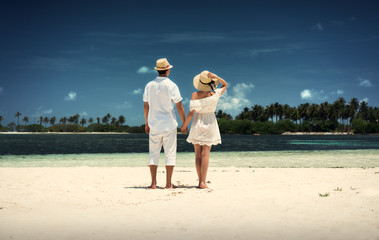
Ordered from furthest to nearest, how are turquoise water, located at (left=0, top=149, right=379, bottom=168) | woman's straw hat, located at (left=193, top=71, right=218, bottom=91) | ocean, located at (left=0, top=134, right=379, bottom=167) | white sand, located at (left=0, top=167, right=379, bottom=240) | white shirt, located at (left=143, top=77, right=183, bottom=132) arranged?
ocean, located at (left=0, top=134, right=379, bottom=167) → turquoise water, located at (left=0, top=149, right=379, bottom=168) → woman's straw hat, located at (left=193, top=71, right=218, bottom=91) → white shirt, located at (left=143, top=77, right=183, bottom=132) → white sand, located at (left=0, top=167, right=379, bottom=240)

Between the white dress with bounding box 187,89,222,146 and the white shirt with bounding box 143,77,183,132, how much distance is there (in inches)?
15.9

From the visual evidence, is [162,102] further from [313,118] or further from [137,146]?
[313,118]

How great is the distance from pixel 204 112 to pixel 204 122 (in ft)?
0.68

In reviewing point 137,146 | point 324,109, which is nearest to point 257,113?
point 324,109

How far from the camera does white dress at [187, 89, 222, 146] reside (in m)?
7.11

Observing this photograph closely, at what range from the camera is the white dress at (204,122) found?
7109 millimetres

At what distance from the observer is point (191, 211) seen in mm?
5332

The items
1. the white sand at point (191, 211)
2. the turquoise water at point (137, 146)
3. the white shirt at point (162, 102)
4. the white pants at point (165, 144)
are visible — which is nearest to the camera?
the white sand at point (191, 211)

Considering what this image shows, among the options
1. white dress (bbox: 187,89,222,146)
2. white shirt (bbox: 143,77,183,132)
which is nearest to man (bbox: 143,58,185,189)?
white shirt (bbox: 143,77,183,132)

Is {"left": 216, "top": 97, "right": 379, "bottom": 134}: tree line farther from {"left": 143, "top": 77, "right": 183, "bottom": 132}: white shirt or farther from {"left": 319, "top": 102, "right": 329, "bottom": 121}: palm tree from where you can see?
{"left": 143, "top": 77, "right": 183, "bottom": 132}: white shirt

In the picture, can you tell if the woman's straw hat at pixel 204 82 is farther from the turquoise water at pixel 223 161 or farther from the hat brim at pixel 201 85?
the turquoise water at pixel 223 161

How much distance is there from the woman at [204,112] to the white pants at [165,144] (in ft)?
1.23

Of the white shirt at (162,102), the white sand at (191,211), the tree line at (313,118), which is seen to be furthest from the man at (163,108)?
the tree line at (313,118)

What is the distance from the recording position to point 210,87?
7.25 meters
